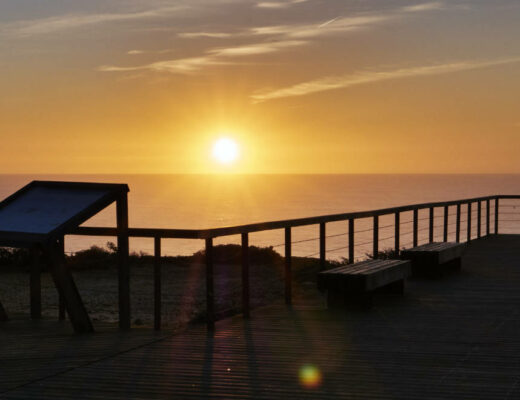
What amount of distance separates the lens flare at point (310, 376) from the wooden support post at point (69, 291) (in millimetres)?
2492

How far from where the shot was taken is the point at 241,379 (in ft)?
18.3

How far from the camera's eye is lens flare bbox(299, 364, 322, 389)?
17.9 ft

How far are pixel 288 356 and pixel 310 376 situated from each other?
0.66 m

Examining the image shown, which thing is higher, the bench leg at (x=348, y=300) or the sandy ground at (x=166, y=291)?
the bench leg at (x=348, y=300)

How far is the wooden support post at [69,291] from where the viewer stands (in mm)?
7406

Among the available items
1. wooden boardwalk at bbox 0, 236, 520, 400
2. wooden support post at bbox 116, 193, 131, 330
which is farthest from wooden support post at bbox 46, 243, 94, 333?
wooden support post at bbox 116, 193, 131, 330

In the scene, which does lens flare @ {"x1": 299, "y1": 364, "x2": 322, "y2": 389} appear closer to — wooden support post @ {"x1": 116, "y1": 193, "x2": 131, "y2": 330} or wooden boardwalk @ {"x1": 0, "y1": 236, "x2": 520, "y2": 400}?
wooden boardwalk @ {"x1": 0, "y1": 236, "x2": 520, "y2": 400}

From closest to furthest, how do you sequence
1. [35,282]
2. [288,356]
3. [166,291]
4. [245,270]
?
[288,356], [245,270], [35,282], [166,291]

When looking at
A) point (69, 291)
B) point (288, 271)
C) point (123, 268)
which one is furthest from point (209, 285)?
point (288, 271)

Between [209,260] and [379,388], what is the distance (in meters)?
2.49

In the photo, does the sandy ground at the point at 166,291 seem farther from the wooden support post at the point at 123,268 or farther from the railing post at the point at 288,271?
the wooden support post at the point at 123,268

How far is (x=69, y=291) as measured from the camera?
7.56m

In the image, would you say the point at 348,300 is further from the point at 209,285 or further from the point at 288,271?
the point at 209,285

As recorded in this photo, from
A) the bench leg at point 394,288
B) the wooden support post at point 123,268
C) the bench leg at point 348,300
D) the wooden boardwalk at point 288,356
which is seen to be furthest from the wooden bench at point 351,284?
the wooden support post at point 123,268
